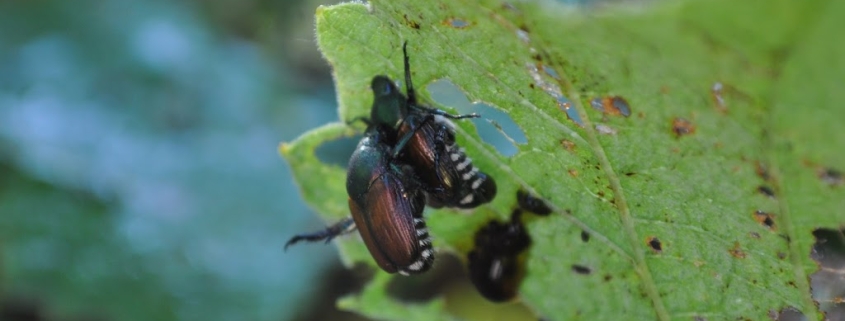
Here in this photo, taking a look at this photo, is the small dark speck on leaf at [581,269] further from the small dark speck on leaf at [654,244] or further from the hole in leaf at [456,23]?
the hole in leaf at [456,23]

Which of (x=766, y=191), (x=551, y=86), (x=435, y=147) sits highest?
(x=551, y=86)

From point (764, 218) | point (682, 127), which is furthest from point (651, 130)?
point (764, 218)

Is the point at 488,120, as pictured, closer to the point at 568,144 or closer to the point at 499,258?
the point at 568,144

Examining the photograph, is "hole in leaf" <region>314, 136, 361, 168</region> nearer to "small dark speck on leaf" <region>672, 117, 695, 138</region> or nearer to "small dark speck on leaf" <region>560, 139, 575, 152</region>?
"small dark speck on leaf" <region>560, 139, 575, 152</region>

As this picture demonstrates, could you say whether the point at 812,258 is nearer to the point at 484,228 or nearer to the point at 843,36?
the point at 843,36

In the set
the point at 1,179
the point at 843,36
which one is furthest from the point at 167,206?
the point at 843,36
